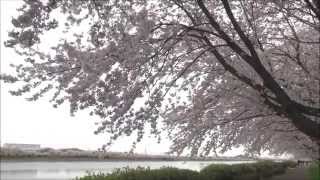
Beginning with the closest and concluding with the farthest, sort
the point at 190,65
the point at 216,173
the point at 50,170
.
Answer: the point at 190,65 → the point at 216,173 → the point at 50,170

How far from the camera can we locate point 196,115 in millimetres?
14820

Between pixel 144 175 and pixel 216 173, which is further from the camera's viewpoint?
pixel 216 173

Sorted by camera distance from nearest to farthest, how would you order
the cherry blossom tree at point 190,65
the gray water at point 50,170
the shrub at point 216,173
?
1. the cherry blossom tree at point 190,65
2. the shrub at point 216,173
3. the gray water at point 50,170

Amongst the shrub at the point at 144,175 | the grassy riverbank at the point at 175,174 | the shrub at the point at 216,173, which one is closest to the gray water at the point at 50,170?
the shrub at the point at 216,173

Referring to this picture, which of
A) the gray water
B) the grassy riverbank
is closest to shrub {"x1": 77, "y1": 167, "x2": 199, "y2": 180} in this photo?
the grassy riverbank

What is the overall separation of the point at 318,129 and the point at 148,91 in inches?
153

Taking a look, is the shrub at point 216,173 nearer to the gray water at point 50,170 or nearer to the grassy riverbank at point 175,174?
the grassy riverbank at point 175,174

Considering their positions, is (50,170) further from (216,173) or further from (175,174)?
(175,174)

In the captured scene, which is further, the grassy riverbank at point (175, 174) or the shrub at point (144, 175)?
the grassy riverbank at point (175, 174)

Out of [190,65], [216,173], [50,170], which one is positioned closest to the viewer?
[190,65]

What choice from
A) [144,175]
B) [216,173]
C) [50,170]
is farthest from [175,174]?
[50,170]

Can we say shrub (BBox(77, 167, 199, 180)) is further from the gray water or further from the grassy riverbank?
the gray water

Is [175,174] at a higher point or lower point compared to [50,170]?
lower

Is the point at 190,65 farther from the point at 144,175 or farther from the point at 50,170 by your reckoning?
the point at 50,170
